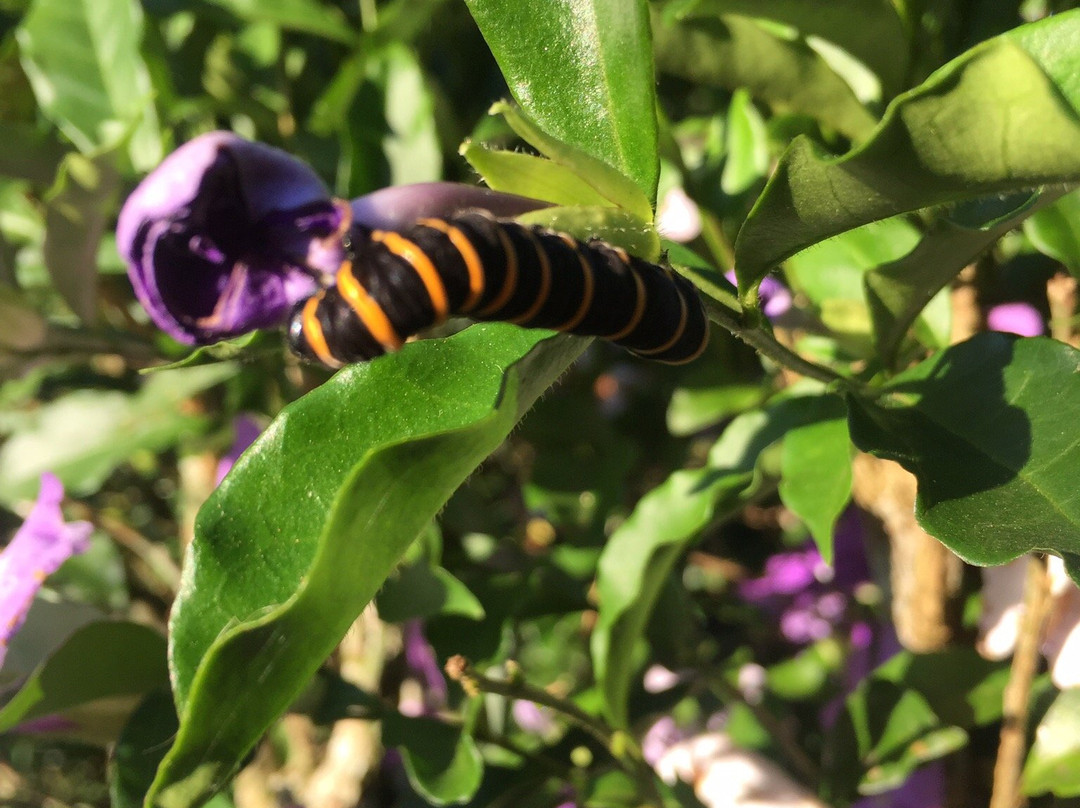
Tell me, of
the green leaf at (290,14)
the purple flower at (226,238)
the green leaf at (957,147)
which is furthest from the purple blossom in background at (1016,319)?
the green leaf at (290,14)

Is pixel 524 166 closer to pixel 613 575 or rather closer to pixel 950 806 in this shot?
pixel 613 575

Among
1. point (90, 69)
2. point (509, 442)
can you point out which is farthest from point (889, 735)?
point (90, 69)

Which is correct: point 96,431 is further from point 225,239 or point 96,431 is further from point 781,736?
point 781,736

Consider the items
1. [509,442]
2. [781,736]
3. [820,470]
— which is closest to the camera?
[820,470]

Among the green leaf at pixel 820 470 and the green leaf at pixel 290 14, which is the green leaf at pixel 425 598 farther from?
the green leaf at pixel 290 14

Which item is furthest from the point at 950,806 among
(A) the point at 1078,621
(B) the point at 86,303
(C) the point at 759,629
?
(B) the point at 86,303

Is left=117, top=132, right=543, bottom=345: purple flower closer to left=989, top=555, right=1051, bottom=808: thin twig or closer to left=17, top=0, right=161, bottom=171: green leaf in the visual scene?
left=17, top=0, right=161, bottom=171: green leaf

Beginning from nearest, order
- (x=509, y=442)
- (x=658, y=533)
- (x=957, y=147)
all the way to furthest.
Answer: (x=957, y=147) < (x=658, y=533) < (x=509, y=442)
